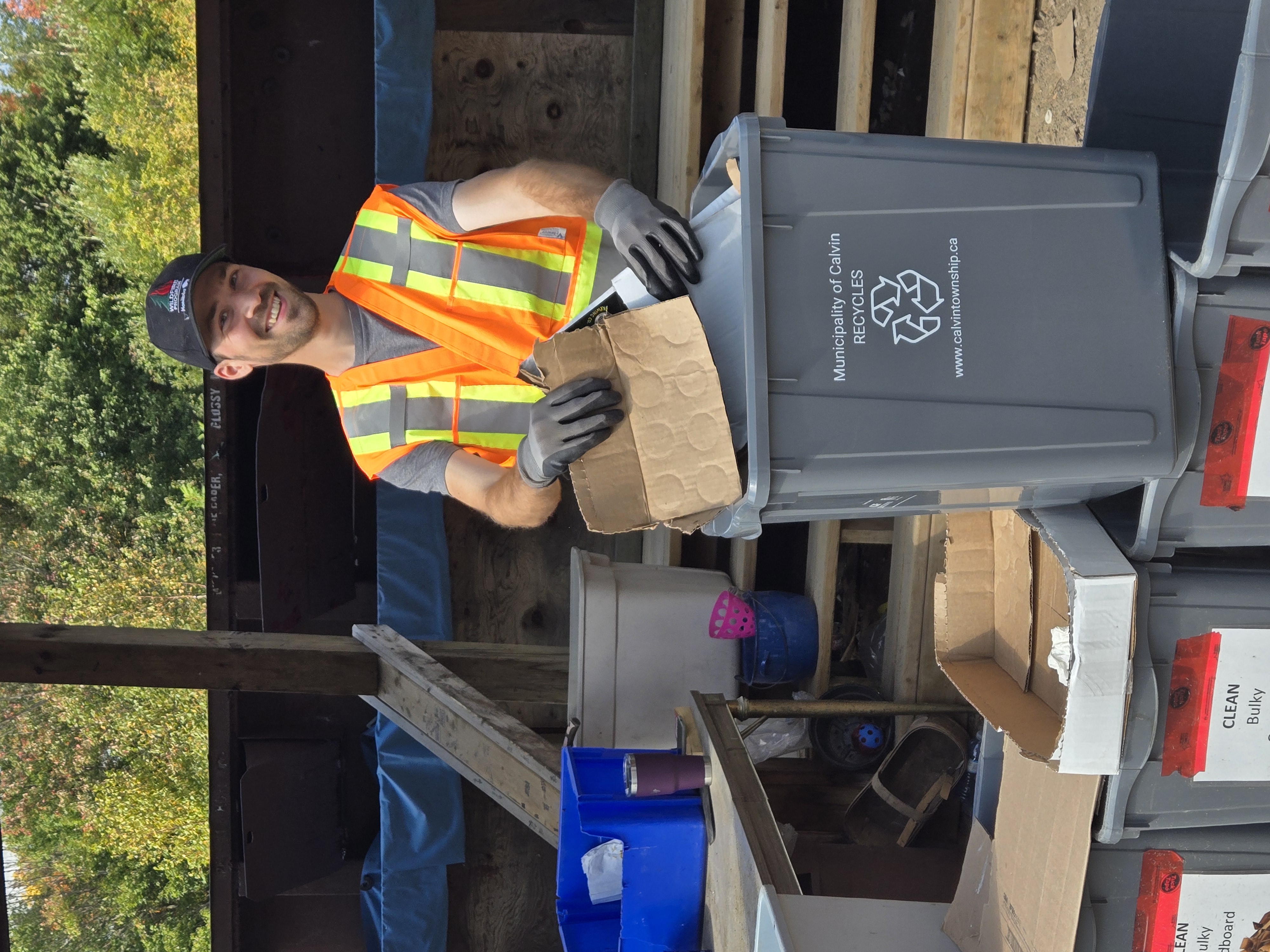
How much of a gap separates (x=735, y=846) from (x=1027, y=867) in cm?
63

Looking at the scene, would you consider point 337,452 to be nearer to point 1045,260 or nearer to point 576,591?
point 576,591

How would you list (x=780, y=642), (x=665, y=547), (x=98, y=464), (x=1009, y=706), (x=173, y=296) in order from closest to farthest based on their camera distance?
(x=1009, y=706), (x=173, y=296), (x=780, y=642), (x=665, y=547), (x=98, y=464)

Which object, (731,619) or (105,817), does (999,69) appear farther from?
(105,817)

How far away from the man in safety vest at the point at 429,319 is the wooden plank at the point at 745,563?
848 millimetres

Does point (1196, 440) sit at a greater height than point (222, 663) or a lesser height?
greater

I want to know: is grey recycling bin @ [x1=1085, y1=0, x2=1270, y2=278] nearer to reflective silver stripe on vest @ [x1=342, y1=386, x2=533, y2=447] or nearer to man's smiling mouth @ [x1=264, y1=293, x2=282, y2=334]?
reflective silver stripe on vest @ [x1=342, y1=386, x2=533, y2=447]

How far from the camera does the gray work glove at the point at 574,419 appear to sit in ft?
5.37

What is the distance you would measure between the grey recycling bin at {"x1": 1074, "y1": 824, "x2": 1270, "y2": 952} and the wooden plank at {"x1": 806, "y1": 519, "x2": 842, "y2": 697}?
1.53m

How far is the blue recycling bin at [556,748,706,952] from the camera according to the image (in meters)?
2.43

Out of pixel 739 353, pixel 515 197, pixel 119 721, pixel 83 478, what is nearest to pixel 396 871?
pixel 515 197

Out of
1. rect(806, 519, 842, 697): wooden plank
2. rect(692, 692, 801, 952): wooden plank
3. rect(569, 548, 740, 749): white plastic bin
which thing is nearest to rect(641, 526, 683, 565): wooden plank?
rect(569, 548, 740, 749): white plastic bin

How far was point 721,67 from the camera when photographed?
390cm

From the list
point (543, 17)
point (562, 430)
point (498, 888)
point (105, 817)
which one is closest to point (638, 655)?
point (562, 430)

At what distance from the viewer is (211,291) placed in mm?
3326
